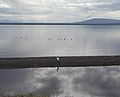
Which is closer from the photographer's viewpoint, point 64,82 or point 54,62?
point 54,62

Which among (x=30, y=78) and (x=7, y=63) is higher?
(x=7, y=63)

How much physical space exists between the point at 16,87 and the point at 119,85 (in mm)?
6405

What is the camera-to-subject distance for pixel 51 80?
18406 millimetres

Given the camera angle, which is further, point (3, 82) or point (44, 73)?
point (44, 73)

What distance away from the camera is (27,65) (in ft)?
24.8

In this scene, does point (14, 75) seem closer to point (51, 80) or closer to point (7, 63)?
point (51, 80)

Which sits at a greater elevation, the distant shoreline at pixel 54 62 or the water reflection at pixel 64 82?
the distant shoreline at pixel 54 62

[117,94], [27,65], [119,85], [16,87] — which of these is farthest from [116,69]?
[27,65]

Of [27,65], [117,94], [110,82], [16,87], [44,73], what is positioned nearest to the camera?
[27,65]

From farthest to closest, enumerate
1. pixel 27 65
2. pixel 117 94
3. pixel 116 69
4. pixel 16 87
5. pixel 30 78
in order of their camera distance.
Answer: pixel 116 69 → pixel 30 78 → pixel 16 87 → pixel 117 94 → pixel 27 65

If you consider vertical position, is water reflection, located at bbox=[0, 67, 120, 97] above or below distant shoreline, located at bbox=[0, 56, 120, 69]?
below

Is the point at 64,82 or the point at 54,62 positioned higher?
the point at 54,62

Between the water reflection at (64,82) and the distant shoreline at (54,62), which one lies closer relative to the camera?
the distant shoreline at (54,62)

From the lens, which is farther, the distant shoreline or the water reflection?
the water reflection
